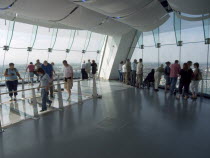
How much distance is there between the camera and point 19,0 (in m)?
4.76

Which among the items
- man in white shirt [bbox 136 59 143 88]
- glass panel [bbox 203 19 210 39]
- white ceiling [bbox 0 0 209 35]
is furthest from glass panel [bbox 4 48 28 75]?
glass panel [bbox 203 19 210 39]

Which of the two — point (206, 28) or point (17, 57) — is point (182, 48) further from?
point (17, 57)

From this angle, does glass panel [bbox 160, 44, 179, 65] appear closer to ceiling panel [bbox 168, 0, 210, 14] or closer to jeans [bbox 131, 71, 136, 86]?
jeans [bbox 131, 71, 136, 86]

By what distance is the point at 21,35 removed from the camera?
1260 centimetres

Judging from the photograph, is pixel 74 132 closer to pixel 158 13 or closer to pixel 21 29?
pixel 158 13

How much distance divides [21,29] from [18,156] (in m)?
12.3

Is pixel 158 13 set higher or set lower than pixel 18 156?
higher

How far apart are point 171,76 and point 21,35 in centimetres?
1177

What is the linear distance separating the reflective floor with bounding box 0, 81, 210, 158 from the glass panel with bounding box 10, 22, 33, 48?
9.55m

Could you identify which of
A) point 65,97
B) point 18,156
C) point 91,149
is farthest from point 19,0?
point 91,149

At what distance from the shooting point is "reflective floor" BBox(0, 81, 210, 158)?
9.98 ft

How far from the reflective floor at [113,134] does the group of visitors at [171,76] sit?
159 cm

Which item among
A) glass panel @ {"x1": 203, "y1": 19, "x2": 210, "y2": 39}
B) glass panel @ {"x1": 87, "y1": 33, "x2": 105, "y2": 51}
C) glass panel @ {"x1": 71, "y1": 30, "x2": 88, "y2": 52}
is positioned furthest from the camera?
Result: glass panel @ {"x1": 87, "y1": 33, "x2": 105, "y2": 51}

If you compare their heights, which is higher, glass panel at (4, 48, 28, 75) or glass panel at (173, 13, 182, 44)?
glass panel at (173, 13, 182, 44)
